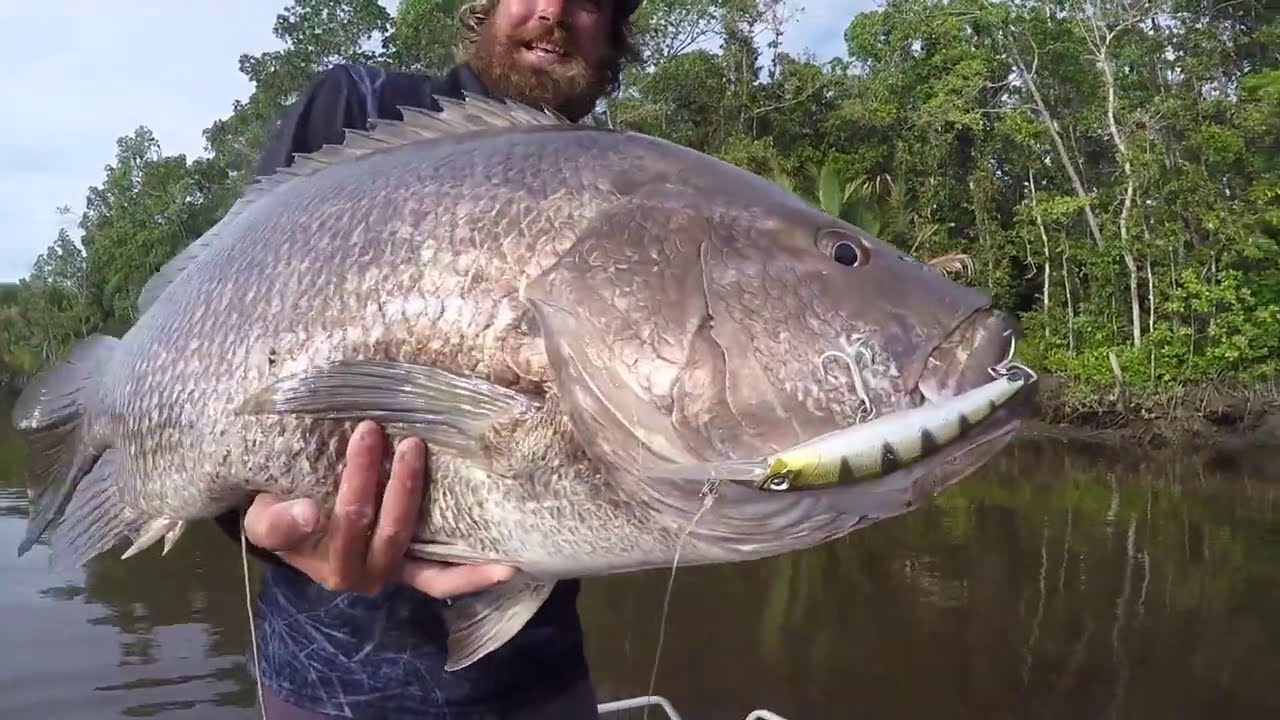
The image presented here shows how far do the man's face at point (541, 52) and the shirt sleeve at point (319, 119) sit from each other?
43cm

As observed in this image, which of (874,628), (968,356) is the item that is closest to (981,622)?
(874,628)

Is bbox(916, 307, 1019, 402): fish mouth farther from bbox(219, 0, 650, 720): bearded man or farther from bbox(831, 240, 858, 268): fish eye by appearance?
bbox(219, 0, 650, 720): bearded man

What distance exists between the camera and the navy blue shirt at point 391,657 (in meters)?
1.97

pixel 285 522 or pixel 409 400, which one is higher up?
pixel 409 400

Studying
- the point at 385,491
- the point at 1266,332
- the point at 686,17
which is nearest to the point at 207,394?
the point at 385,491

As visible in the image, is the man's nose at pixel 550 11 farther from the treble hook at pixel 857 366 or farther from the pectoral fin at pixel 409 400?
the treble hook at pixel 857 366

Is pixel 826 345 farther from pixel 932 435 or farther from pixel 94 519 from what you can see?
pixel 94 519

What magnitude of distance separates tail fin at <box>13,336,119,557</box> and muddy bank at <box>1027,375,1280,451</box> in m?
20.6

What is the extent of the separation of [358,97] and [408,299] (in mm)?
889

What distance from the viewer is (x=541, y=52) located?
8.44 feet

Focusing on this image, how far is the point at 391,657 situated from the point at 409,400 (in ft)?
2.34

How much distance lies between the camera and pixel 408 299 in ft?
5.34

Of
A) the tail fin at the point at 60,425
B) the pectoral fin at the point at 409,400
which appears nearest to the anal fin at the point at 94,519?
the tail fin at the point at 60,425

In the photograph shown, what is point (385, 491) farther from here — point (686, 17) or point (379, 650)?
point (686, 17)
